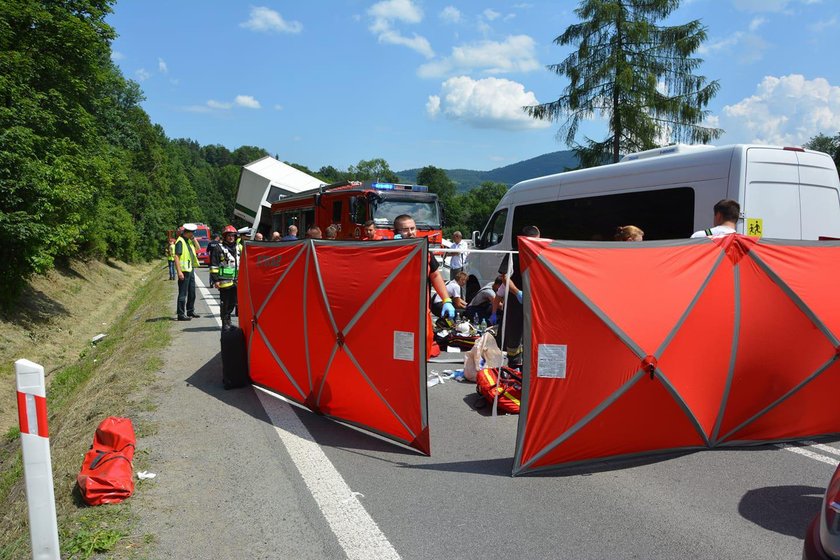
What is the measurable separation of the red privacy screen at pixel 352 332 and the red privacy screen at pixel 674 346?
3.24 ft

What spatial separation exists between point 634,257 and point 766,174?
4.36 meters

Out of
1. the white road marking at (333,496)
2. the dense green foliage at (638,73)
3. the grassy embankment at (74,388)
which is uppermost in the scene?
the dense green foliage at (638,73)

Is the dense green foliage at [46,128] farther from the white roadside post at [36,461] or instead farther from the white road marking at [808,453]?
the white road marking at [808,453]

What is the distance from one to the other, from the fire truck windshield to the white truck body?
28.2 feet

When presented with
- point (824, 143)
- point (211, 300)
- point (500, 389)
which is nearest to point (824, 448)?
point (500, 389)

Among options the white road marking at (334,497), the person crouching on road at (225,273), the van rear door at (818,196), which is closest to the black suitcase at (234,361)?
the white road marking at (334,497)

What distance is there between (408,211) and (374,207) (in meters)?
0.98

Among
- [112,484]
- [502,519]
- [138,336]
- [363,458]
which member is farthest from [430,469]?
[138,336]

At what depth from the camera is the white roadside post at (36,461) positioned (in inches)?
120

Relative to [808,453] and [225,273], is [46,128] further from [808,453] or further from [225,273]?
[808,453]

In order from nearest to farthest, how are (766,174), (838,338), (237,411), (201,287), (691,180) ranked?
(838,338), (237,411), (766,174), (691,180), (201,287)

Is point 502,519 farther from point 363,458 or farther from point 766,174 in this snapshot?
point 766,174

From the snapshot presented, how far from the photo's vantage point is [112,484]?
3.99 meters

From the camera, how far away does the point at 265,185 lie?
965 inches
